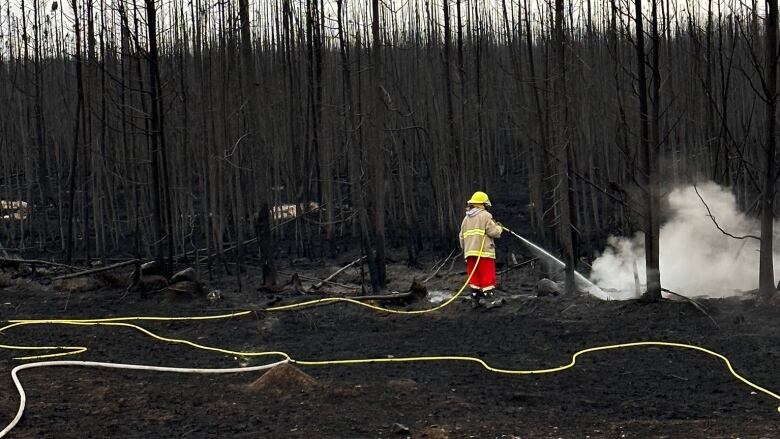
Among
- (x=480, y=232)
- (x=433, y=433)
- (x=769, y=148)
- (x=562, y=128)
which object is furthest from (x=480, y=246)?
(x=433, y=433)

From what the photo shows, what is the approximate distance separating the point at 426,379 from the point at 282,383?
3.64 feet

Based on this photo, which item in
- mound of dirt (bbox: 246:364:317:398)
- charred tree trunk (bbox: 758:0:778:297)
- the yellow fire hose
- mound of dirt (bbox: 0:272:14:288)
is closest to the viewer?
mound of dirt (bbox: 246:364:317:398)

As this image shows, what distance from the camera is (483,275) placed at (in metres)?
9.38

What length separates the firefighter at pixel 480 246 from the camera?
9.30 metres

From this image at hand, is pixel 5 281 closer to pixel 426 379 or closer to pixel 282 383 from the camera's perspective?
pixel 282 383

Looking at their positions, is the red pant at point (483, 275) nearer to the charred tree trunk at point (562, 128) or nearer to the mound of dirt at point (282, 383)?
the charred tree trunk at point (562, 128)

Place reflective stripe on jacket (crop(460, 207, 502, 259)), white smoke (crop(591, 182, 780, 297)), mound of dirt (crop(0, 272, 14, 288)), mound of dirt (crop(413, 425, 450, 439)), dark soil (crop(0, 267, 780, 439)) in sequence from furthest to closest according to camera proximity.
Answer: mound of dirt (crop(0, 272, 14, 288)), white smoke (crop(591, 182, 780, 297)), reflective stripe on jacket (crop(460, 207, 502, 259)), dark soil (crop(0, 267, 780, 439)), mound of dirt (crop(413, 425, 450, 439))

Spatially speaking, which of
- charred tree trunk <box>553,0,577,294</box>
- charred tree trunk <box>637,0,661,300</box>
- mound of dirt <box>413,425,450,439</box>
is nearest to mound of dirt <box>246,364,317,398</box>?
mound of dirt <box>413,425,450,439</box>

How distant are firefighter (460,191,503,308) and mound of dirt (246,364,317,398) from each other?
3.75 meters

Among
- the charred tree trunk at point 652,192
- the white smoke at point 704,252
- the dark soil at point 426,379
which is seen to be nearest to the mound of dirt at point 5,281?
the dark soil at point 426,379

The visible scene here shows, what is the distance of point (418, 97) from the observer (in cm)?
1672

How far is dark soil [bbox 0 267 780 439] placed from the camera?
4.93m

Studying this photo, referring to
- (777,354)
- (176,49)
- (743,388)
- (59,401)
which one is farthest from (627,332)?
(176,49)

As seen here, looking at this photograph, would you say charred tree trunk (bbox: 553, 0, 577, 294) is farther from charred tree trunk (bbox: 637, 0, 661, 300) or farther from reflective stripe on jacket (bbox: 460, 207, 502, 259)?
charred tree trunk (bbox: 637, 0, 661, 300)
